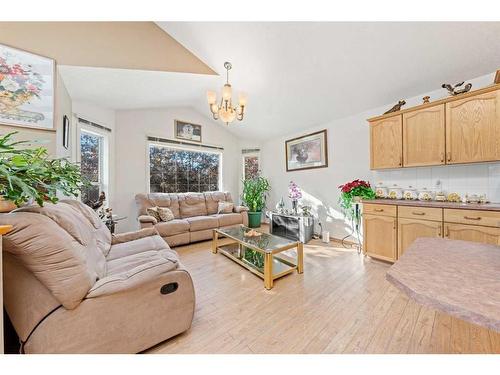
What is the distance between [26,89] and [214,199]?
10.6ft

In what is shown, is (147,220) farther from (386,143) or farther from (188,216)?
(386,143)

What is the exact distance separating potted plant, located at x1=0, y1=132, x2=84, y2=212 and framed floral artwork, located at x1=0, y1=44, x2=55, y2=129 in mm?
1393

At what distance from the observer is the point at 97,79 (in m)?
2.68

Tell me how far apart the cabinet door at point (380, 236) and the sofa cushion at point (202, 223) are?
2.53 m

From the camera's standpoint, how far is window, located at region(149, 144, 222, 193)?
14.3ft

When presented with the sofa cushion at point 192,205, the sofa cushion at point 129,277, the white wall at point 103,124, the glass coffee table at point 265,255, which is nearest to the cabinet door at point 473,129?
the glass coffee table at point 265,255

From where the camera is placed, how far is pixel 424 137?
2379 mm

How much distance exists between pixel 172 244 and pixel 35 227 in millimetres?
2541

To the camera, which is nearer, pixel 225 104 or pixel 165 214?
pixel 225 104

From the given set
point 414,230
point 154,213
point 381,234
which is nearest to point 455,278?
point 414,230

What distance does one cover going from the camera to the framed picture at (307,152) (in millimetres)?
3962

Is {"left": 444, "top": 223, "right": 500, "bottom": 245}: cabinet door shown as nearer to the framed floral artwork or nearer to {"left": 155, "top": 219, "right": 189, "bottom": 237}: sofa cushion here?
{"left": 155, "top": 219, "right": 189, "bottom": 237}: sofa cushion

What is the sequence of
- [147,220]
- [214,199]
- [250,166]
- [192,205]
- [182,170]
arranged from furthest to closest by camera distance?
[250,166] → [182,170] → [214,199] → [192,205] → [147,220]

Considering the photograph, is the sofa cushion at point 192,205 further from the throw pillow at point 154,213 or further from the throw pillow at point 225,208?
the throw pillow at point 154,213
